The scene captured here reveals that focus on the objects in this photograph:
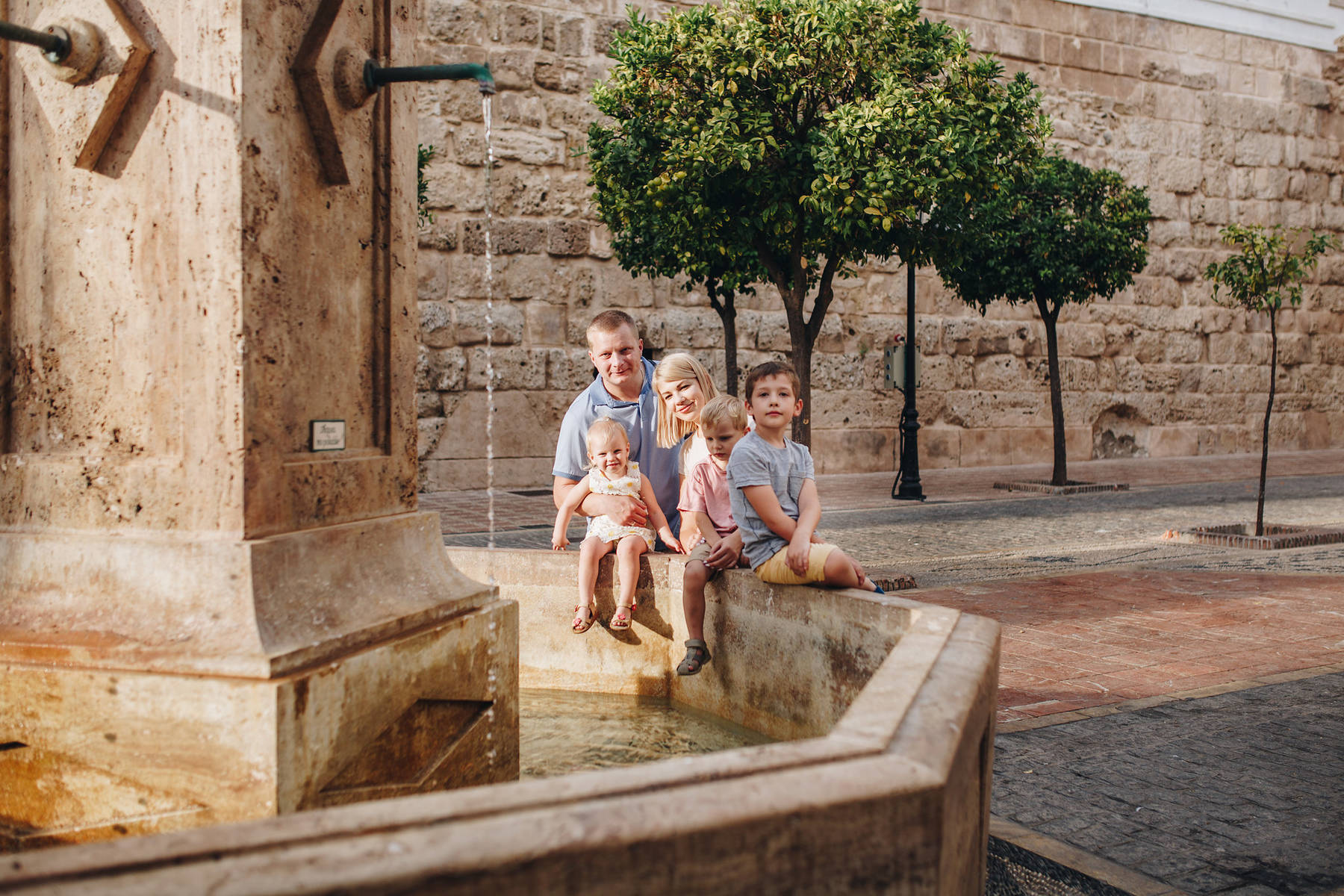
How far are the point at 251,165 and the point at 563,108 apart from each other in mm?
11849

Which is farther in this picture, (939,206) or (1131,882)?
(939,206)

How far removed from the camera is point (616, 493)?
404 centimetres

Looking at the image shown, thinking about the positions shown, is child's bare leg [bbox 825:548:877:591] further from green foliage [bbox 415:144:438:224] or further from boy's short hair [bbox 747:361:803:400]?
green foliage [bbox 415:144:438:224]

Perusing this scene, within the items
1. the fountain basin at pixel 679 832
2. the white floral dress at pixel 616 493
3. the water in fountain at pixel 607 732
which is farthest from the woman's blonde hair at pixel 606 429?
the fountain basin at pixel 679 832

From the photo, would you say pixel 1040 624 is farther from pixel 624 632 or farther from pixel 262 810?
pixel 262 810

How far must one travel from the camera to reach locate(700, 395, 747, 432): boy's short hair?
3.96 metres

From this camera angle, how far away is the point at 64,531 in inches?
95.1

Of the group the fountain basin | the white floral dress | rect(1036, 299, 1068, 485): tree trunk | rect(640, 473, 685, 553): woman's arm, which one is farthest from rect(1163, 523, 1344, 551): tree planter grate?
the fountain basin

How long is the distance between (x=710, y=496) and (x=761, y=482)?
503 mm

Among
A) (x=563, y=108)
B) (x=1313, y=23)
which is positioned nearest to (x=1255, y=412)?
(x=1313, y=23)

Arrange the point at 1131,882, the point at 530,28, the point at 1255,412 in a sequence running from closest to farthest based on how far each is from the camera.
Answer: the point at 1131,882 < the point at 530,28 < the point at 1255,412

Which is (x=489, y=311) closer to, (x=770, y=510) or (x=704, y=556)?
(x=704, y=556)

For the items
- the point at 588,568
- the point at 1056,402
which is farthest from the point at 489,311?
the point at 1056,402

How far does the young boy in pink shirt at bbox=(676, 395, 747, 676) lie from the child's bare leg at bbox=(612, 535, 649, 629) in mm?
185
